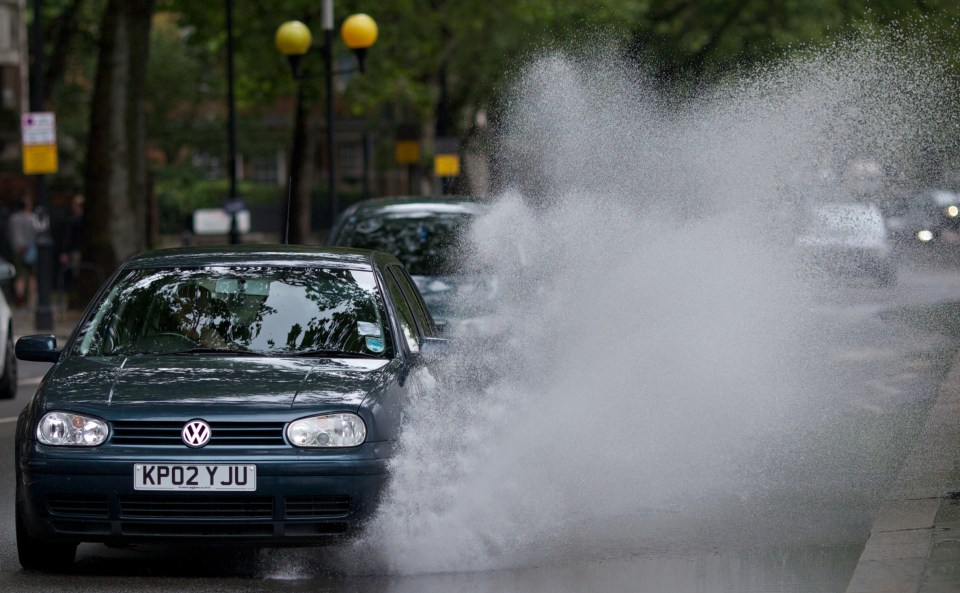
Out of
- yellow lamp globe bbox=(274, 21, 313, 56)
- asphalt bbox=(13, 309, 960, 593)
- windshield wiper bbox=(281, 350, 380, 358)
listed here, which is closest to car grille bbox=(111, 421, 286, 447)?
windshield wiper bbox=(281, 350, 380, 358)

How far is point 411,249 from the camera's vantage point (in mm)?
14578

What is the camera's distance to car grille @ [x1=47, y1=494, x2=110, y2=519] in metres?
6.90

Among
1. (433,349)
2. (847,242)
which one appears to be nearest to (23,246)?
(847,242)

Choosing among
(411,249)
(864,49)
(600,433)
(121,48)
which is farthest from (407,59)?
(600,433)

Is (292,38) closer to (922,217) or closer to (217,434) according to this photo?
(922,217)

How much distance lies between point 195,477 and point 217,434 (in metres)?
0.19

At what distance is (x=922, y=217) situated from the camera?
1150 inches

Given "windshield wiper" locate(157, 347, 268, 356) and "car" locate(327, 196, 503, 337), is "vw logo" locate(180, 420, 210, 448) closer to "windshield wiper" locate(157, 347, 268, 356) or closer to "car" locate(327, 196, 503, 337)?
"windshield wiper" locate(157, 347, 268, 356)

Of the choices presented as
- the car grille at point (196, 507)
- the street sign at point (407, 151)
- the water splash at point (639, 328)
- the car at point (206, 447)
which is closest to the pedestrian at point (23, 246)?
the street sign at point (407, 151)

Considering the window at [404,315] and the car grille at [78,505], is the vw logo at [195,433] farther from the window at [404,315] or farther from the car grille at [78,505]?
the window at [404,315]

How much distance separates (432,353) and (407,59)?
33503 millimetres

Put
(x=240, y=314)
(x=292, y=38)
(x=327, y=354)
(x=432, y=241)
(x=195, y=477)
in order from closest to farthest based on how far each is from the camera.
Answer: (x=195, y=477) < (x=327, y=354) < (x=240, y=314) < (x=432, y=241) < (x=292, y=38)

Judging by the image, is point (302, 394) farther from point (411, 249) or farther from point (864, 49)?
point (864, 49)

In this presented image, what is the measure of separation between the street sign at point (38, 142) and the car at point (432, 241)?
392 inches
